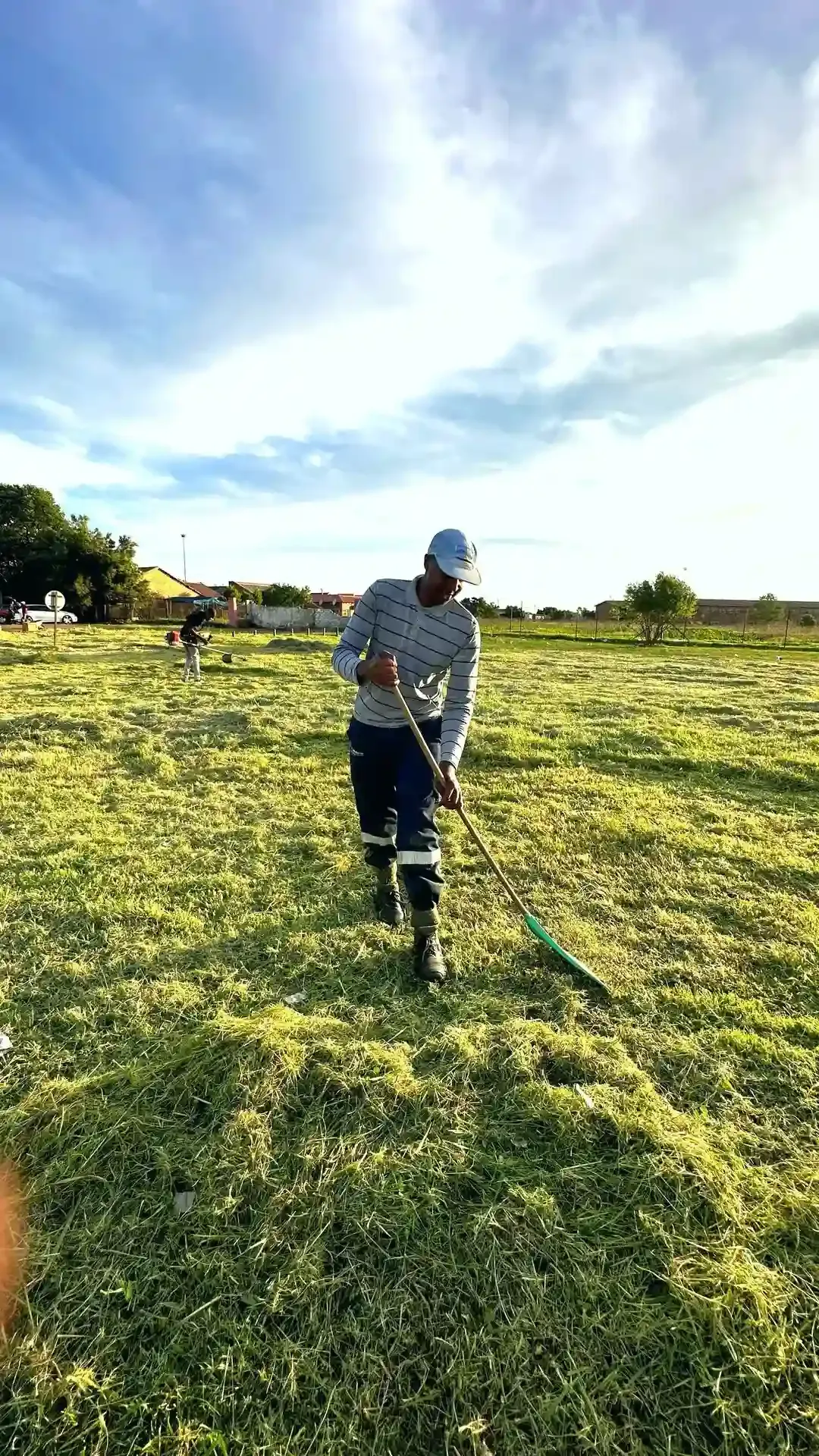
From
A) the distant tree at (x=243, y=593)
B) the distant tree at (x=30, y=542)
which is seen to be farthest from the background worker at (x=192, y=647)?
the distant tree at (x=243, y=593)

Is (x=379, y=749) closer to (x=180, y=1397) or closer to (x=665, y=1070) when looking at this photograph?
(x=665, y=1070)

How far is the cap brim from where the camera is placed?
261 centimetres

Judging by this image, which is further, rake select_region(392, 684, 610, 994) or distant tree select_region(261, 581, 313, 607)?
distant tree select_region(261, 581, 313, 607)

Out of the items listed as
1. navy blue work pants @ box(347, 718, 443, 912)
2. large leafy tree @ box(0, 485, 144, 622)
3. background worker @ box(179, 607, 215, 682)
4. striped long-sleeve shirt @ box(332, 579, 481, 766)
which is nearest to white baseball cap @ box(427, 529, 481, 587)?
striped long-sleeve shirt @ box(332, 579, 481, 766)

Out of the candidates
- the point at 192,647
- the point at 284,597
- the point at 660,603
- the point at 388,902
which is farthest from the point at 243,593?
the point at 388,902

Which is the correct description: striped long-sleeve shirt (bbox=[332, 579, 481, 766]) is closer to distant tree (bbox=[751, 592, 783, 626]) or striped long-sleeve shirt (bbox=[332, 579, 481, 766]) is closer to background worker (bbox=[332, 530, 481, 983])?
background worker (bbox=[332, 530, 481, 983])

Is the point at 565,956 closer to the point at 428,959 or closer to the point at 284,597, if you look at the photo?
the point at 428,959

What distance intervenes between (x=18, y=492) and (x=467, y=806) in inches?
2109

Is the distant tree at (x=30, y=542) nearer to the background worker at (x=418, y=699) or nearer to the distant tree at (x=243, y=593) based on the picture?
the distant tree at (x=243, y=593)

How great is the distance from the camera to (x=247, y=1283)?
5.03 ft

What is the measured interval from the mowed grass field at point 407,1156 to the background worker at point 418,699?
0.43 meters

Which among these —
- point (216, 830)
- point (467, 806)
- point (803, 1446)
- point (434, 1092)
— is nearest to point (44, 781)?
point (216, 830)

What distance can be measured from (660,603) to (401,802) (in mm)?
36459

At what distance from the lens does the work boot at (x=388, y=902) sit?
3.27m
